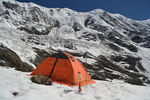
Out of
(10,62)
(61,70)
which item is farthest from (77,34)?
(61,70)

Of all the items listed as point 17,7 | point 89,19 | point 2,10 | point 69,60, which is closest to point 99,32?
point 89,19

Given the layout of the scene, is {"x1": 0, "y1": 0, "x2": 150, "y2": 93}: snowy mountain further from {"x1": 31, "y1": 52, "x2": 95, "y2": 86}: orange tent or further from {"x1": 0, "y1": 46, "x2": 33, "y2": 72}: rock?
{"x1": 31, "y1": 52, "x2": 95, "y2": 86}: orange tent

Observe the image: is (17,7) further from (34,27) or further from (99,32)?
(99,32)

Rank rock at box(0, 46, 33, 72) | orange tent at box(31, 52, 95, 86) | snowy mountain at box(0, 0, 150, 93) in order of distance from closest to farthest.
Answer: orange tent at box(31, 52, 95, 86)
rock at box(0, 46, 33, 72)
snowy mountain at box(0, 0, 150, 93)

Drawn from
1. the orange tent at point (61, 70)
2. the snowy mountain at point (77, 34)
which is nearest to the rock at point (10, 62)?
the orange tent at point (61, 70)

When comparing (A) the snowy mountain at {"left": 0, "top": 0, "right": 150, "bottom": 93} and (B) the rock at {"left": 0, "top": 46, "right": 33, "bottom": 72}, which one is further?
(A) the snowy mountain at {"left": 0, "top": 0, "right": 150, "bottom": 93}

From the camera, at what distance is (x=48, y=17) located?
103125mm

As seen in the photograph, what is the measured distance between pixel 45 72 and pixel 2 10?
307ft

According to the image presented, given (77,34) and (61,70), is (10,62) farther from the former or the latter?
(77,34)

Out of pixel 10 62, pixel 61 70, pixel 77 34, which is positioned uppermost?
pixel 77 34

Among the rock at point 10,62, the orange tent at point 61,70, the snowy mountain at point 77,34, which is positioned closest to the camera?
the orange tent at point 61,70

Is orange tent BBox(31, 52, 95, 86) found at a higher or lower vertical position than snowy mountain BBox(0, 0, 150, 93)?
lower

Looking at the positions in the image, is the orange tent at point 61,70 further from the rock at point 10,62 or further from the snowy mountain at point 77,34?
the snowy mountain at point 77,34

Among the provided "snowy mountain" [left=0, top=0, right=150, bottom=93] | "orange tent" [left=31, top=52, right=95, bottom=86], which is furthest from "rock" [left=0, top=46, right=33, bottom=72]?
"snowy mountain" [left=0, top=0, right=150, bottom=93]
